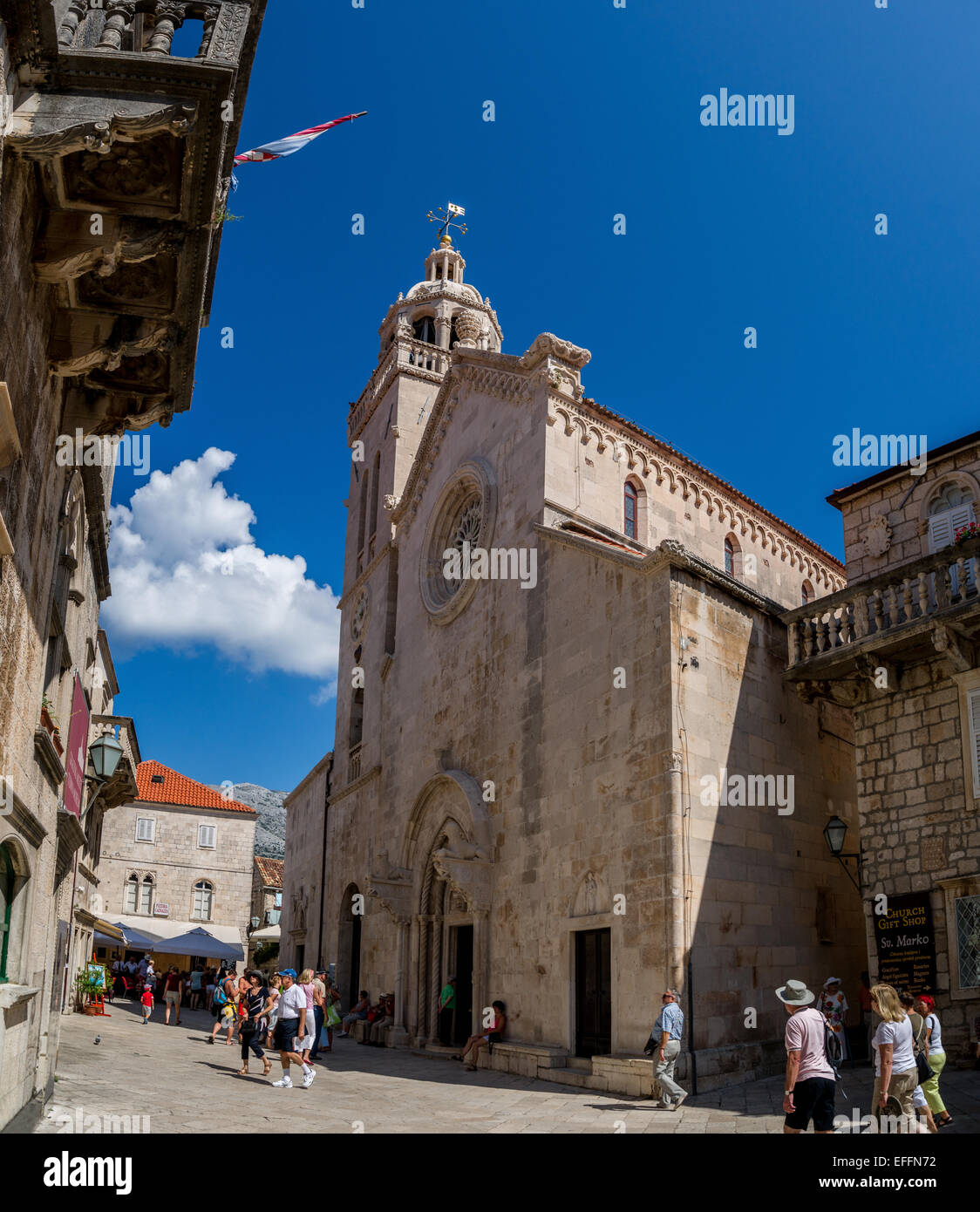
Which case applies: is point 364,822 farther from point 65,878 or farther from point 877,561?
point 877,561

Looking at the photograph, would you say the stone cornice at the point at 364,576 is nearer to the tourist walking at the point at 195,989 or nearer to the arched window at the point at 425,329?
the arched window at the point at 425,329

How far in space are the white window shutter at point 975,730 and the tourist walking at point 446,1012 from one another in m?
11.5

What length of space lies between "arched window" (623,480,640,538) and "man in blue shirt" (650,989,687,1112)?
1129 cm

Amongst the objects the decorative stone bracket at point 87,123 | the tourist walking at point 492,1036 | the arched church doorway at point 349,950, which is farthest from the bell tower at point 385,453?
the decorative stone bracket at point 87,123

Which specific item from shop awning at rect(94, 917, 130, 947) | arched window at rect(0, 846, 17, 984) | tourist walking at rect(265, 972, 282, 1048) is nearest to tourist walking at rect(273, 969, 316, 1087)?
tourist walking at rect(265, 972, 282, 1048)

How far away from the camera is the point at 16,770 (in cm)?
843

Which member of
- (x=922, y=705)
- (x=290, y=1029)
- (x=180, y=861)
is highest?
(x=922, y=705)

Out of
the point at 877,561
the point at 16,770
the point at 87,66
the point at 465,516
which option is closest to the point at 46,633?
the point at 16,770

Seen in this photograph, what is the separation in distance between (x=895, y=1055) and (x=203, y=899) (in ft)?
141

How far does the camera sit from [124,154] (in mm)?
7102

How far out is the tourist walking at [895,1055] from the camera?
840 cm

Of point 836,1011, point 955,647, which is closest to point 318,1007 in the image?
point 836,1011

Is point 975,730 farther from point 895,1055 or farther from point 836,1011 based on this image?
point 895,1055

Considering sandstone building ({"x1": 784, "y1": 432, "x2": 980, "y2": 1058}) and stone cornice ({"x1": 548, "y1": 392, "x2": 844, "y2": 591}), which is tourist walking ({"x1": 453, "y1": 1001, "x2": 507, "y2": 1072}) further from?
stone cornice ({"x1": 548, "y1": 392, "x2": 844, "y2": 591})
